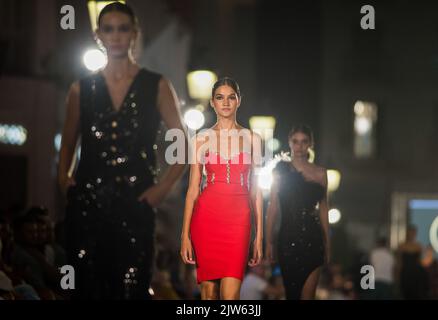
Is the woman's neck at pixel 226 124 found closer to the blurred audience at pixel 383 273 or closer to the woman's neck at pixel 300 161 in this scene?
the woman's neck at pixel 300 161

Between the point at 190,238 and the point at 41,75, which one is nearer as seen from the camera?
the point at 190,238

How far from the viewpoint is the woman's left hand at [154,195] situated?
309 inches

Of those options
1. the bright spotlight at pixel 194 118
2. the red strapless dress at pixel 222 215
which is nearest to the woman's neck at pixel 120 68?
the red strapless dress at pixel 222 215

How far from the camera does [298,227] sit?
10961 mm

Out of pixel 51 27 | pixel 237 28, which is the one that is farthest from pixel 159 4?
pixel 237 28

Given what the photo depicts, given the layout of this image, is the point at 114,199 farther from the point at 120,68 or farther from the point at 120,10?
the point at 120,10

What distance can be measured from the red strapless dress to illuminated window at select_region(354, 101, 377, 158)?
131ft

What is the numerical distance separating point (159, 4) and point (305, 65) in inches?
798


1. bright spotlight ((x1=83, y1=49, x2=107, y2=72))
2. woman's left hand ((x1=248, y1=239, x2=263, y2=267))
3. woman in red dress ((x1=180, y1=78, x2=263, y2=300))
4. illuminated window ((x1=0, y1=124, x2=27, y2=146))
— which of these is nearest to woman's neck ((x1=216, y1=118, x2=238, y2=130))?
woman in red dress ((x1=180, y1=78, x2=263, y2=300))

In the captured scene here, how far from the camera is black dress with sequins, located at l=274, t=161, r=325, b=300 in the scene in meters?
10.9

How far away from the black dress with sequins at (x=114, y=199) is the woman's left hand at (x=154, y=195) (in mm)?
33

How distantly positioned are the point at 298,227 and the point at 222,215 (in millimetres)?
1628
